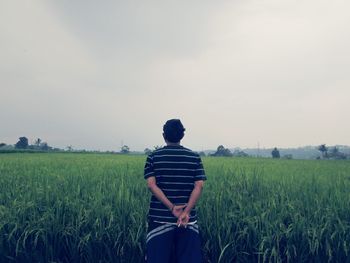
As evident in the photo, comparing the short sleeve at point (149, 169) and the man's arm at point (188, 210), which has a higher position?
the short sleeve at point (149, 169)

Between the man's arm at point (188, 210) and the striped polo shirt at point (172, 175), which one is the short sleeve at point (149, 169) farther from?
the man's arm at point (188, 210)

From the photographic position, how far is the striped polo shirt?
2.85m

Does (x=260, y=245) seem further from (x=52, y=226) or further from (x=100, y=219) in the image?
(x=52, y=226)

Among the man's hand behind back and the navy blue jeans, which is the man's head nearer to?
the man's hand behind back

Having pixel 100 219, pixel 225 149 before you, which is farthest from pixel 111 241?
pixel 225 149

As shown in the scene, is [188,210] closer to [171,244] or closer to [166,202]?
[166,202]

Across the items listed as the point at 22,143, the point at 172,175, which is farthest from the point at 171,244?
the point at 22,143

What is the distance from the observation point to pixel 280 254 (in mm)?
3715

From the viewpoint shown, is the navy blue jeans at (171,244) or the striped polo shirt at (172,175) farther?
the striped polo shirt at (172,175)

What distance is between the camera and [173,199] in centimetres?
284

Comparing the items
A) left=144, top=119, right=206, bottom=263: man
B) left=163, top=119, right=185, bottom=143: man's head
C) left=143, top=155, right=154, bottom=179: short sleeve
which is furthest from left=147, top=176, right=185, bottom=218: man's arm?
left=163, top=119, right=185, bottom=143: man's head

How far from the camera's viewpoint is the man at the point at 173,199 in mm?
2770

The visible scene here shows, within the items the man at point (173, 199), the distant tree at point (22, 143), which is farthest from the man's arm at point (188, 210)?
the distant tree at point (22, 143)

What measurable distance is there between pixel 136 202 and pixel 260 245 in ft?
6.05
